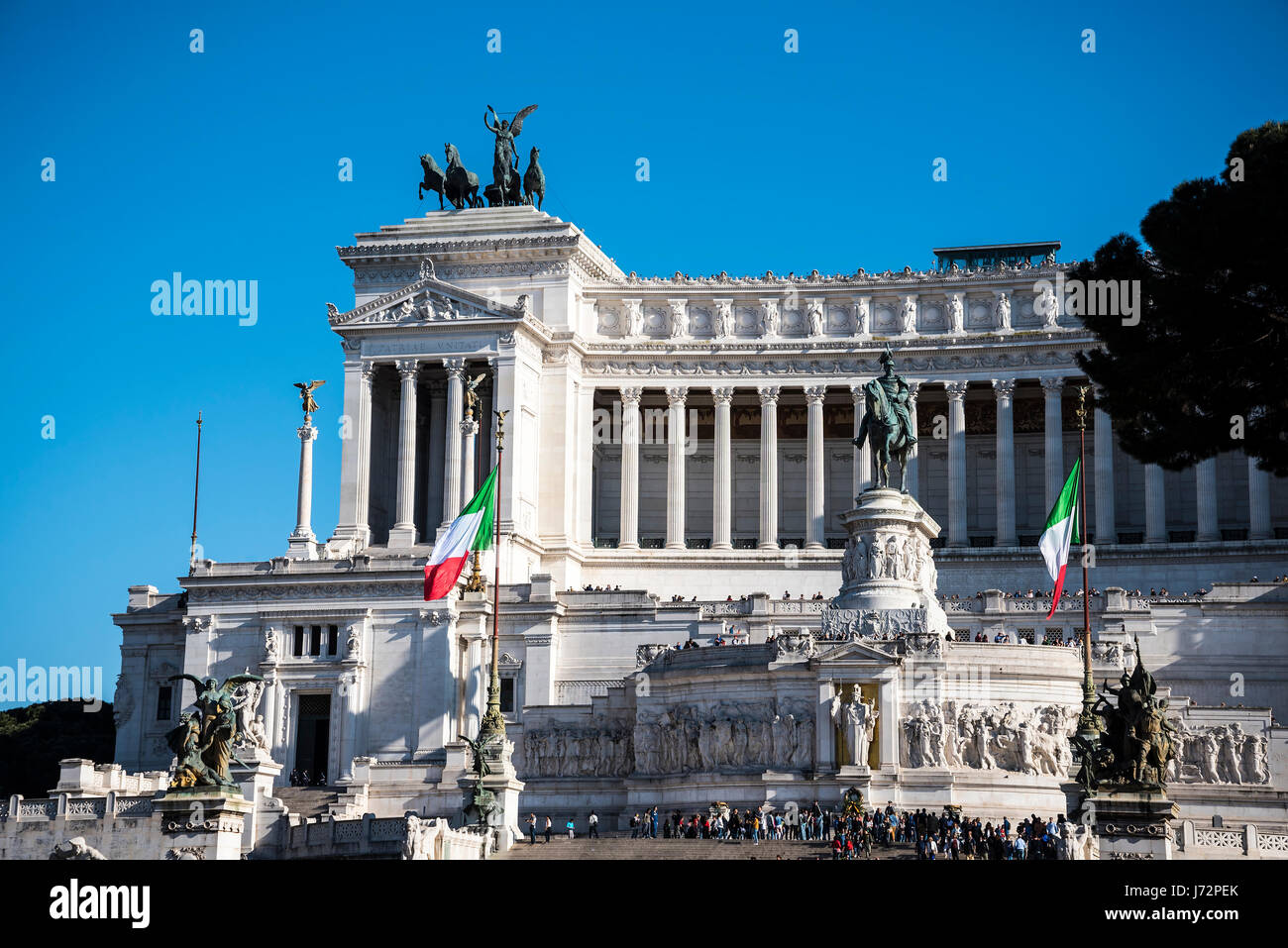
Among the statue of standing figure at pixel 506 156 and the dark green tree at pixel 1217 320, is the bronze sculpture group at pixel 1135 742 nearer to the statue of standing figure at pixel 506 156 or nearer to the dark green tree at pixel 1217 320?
the dark green tree at pixel 1217 320

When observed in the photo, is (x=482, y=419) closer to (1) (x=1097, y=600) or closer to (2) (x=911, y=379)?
(2) (x=911, y=379)

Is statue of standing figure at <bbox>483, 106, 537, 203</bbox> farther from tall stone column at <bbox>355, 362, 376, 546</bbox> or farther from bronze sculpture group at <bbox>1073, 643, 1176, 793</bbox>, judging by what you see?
bronze sculpture group at <bbox>1073, 643, 1176, 793</bbox>

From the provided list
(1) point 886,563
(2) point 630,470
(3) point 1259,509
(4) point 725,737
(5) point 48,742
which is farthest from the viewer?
(2) point 630,470

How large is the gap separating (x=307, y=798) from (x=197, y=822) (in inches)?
868

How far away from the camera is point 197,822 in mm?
49250

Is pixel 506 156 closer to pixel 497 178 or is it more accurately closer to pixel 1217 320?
pixel 497 178

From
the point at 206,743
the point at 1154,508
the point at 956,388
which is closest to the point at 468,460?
the point at 956,388

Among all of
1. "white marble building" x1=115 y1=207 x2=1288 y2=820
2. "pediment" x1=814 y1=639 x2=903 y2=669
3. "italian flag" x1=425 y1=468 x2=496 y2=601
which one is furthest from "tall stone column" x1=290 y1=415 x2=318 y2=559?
"pediment" x1=814 y1=639 x2=903 y2=669

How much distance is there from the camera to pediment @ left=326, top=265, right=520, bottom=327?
97875 millimetres

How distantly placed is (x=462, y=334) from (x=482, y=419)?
189 inches

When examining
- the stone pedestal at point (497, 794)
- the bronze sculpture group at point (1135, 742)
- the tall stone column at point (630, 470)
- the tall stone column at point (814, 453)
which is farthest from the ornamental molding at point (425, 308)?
the bronze sculpture group at point (1135, 742)
